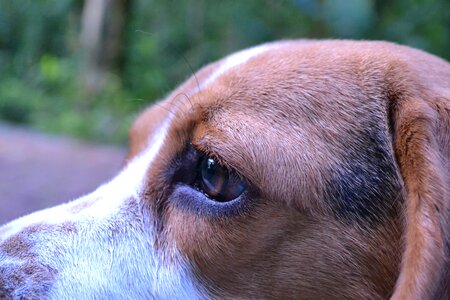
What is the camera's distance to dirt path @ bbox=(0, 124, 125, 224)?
8.55 m

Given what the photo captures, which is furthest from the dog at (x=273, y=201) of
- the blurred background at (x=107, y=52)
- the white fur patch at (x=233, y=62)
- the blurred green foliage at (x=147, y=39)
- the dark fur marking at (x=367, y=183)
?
the blurred green foliage at (x=147, y=39)

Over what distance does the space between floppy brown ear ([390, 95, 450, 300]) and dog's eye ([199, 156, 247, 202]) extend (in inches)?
20.5

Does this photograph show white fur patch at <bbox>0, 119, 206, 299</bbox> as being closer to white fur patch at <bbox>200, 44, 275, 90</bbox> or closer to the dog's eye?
the dog's eye

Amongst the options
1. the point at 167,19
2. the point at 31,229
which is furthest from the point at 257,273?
the point at 167,19

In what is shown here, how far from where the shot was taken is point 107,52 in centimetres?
1536

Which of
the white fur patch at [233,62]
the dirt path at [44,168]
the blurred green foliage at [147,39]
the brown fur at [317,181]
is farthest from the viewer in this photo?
the dirt path at [44,168]

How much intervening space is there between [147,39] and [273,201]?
663 inches

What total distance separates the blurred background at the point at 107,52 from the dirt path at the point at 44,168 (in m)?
0.02

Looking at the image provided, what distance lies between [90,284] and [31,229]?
1.05 feet

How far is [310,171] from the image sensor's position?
240 cm

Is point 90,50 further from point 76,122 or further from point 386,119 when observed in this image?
point 386,119

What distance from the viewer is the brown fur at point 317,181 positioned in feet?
7.77

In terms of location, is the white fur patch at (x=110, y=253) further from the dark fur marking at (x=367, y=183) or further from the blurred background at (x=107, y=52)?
the blurred background at (x=107, y=52)

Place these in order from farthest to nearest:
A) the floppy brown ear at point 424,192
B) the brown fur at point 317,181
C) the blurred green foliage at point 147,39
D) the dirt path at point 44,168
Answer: the dirt path at point 44,168
the blurred green foliage at point 147,39
the brown fur at point 317,181
the floppy brown ear at point 424,192
